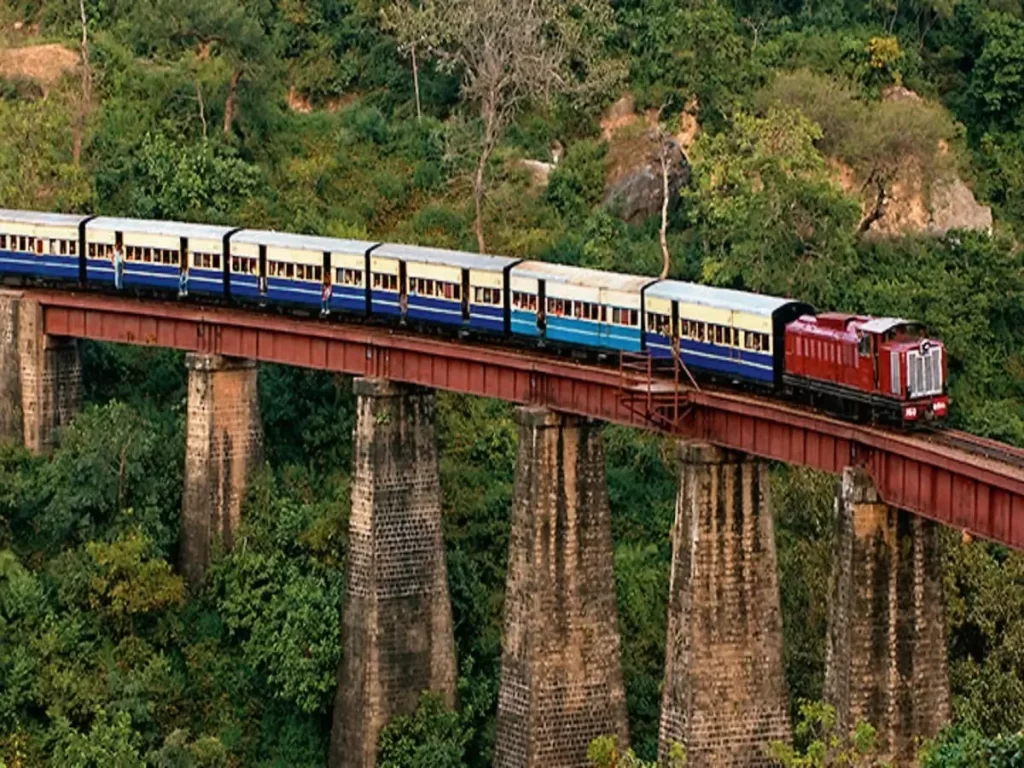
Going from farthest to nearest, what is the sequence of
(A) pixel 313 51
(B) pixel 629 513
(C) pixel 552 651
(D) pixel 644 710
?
(A) pixel 313 51, (B) pixel 629 513, (D) pixel 644 710, (C) pixel 552 651

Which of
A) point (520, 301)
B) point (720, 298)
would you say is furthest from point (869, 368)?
point (520, 301)

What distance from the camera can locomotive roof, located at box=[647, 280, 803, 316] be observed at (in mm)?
66688

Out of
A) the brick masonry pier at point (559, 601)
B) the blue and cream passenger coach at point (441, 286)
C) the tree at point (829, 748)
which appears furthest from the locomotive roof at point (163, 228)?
the tree at point (829, 748)

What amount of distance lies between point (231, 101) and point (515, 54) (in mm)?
12026

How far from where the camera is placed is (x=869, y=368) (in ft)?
206

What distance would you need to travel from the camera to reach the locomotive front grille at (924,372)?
61969mm

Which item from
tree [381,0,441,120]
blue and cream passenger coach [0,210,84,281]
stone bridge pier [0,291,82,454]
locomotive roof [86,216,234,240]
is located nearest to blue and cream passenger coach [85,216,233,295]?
locomotive roof [86,216,234,240]

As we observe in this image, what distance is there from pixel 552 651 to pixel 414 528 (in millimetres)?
6849

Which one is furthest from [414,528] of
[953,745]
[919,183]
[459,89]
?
[459,89]

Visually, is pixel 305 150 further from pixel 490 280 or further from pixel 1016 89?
pixel 490 280

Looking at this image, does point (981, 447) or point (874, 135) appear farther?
point (874, 135)

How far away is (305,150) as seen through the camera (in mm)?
108250

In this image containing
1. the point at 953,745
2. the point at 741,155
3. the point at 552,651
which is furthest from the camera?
the point at 741,155

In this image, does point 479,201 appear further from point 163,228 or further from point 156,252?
point 156,252
